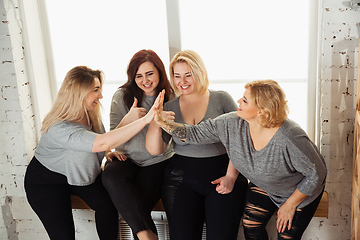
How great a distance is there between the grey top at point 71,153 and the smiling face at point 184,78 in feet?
2.06

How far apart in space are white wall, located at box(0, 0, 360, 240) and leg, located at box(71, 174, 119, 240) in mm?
534

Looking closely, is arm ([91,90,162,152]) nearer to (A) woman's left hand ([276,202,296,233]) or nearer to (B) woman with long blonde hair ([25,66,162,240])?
(B) woman with long blonde hair ([25,66,162,240])

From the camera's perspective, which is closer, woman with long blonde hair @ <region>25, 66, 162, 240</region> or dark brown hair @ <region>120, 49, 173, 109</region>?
woman with long blonde hair @ <region>25, 66, 162, 240</region>

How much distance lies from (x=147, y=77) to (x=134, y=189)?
74 centimetres

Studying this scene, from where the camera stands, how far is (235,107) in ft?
7.29

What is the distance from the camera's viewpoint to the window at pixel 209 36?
2.38m

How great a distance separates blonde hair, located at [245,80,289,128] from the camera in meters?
1.75

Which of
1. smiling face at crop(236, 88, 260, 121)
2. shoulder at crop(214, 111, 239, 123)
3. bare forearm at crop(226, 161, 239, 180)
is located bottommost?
bare forearm at crop(226, 161, 239, 180)

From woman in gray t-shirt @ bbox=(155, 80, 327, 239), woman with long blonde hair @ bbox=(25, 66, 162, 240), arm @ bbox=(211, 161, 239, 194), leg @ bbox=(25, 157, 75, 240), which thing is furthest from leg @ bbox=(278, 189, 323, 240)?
leg @ bbox=(25, 157, 75, 240)

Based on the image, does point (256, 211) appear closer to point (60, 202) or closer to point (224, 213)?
point (224, 213)

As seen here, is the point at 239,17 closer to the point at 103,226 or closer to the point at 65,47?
the point at 65,47

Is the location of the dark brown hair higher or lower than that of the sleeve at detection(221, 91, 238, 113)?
higher

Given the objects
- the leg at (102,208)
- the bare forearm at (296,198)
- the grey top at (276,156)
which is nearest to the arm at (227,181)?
the grey top at (276,156)

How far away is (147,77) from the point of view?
2262 millimetres
